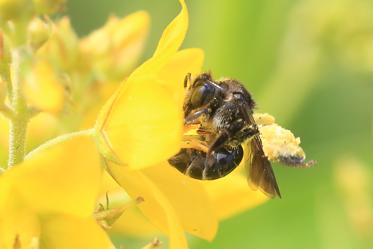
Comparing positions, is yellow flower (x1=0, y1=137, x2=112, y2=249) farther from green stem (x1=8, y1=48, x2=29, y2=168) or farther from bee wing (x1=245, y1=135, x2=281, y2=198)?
bee wing (x1=245, y1=135, x2=281, y2=198)

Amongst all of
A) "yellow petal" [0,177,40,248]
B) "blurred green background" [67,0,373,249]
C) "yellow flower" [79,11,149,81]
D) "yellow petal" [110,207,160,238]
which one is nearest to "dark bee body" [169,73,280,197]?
"yellow petal" [0,177,40,248]

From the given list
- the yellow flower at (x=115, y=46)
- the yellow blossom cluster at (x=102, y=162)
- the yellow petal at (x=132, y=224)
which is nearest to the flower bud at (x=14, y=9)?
the yellow blossom cluster at (x=102, y=162)

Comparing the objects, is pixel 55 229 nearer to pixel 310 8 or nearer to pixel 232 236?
pixel 232 236

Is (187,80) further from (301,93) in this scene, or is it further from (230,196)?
(301,93)

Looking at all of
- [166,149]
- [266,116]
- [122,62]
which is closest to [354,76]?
[122,62]

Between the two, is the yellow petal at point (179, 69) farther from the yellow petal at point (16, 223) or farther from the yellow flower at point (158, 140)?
the yellow petal at point (16, 223)

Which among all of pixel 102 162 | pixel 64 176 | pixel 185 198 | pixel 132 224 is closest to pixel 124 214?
pixel 132 224
